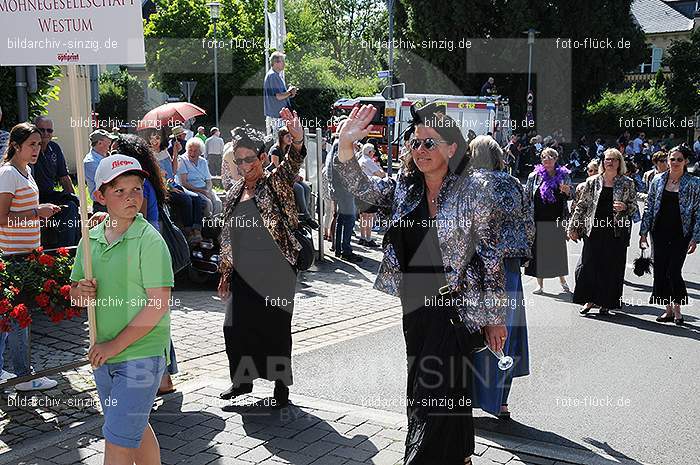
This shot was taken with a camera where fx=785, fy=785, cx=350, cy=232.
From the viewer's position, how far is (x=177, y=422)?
5535 millimetres

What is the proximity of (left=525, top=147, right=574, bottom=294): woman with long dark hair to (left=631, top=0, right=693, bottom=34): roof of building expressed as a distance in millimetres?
64122

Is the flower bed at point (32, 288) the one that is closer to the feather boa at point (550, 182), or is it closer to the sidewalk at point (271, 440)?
the sidewalk at point (271, 440)

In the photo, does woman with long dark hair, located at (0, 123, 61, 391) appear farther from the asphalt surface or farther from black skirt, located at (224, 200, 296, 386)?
the asphalt surface

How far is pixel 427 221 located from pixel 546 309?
580 cm

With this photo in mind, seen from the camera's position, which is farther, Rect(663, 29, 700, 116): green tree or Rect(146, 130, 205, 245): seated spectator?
Rect(663, 29, 700, 116): green tree

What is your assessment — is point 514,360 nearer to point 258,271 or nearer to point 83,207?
point 258,271

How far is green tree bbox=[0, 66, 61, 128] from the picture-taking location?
1020cm

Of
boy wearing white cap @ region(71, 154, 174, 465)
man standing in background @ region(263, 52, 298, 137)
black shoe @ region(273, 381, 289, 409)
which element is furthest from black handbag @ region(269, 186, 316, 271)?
man standing in background @ region(263, 52, 298, 137)

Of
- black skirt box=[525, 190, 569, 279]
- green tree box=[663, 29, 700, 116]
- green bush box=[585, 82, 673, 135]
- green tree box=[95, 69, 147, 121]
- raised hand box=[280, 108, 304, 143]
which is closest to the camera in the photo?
raised hand box=[280, 108, 304, 143]

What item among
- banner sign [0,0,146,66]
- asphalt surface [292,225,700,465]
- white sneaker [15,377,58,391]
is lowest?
asphalt surface [292,225,700,465]

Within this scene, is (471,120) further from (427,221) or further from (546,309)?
(427,221)

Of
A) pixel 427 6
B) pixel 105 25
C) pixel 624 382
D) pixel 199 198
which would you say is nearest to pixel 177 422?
pixel 105 25

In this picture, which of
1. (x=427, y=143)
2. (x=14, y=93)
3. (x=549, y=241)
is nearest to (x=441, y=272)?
(x=427, y=143)

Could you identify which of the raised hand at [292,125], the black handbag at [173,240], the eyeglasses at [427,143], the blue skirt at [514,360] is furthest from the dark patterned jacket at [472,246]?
the black handbag at [173,240]
